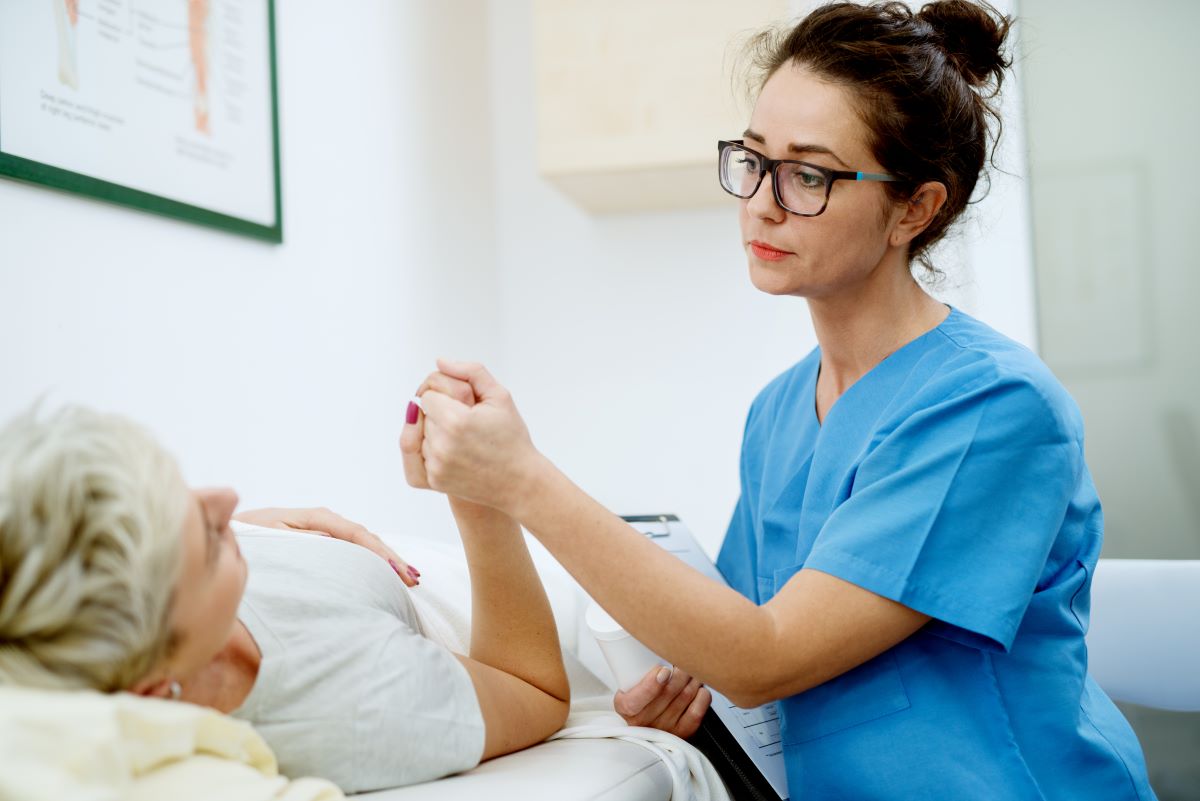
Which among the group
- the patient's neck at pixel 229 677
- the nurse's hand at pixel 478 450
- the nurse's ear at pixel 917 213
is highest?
the nurse's ear at pixel 917 213

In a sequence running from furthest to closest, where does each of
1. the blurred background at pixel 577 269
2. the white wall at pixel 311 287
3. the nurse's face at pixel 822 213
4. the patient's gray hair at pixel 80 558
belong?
the blurred background at pixel 577 269 → the white wall at pixel 311 287 → the nurse's face at pixel 822 213 → the patient's gray hair at pixel 80 558

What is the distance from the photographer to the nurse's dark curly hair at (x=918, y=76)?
128 centimetres

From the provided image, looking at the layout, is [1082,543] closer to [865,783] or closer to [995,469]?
[995,469]

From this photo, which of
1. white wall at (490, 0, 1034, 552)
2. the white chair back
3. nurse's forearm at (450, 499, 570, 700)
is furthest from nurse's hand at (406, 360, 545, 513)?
white wall at (490, 0, 1034, 552)

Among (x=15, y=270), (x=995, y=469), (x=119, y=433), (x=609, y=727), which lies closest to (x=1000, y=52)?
(x=995, y=469)

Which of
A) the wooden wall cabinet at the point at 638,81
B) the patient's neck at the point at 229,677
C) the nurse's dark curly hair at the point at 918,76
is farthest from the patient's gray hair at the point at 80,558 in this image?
the wooden wall cabinet at the point at 638,81

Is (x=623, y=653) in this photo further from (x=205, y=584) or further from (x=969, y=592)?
(x=205, y=584)

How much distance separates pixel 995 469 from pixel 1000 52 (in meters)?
0.62

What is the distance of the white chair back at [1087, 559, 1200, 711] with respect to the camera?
1570mm

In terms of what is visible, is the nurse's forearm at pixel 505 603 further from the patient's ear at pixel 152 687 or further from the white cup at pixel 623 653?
the patient's ear at pixel 152 687

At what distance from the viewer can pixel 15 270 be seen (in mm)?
1335

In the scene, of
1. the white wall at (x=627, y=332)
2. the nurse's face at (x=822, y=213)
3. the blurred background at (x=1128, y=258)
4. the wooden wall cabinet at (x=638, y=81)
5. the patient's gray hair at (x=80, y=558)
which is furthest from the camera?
the white wall at (x=627, y=332)

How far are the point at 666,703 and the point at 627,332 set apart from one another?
5.57ft

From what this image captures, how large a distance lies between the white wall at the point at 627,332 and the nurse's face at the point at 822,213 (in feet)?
4.78
